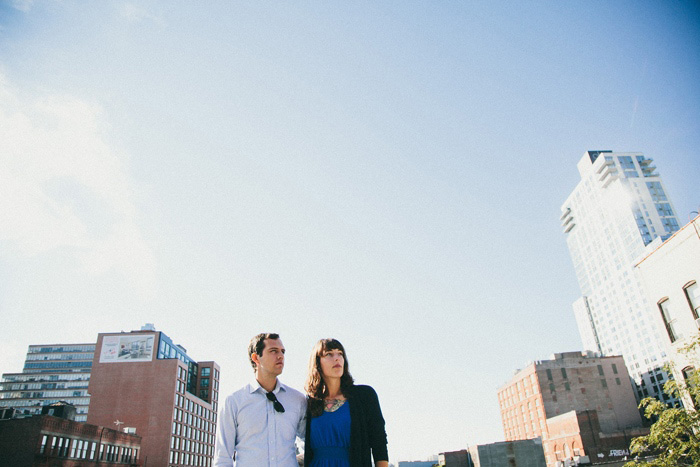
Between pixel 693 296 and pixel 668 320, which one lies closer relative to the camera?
pixel 693 296

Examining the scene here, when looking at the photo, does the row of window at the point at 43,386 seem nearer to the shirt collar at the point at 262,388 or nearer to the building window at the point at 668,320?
the building window at the point at 668,320

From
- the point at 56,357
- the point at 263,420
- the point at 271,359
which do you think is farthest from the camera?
the point at 56,357

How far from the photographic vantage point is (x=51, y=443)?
140ft

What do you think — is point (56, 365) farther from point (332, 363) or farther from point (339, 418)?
point (339, 418)

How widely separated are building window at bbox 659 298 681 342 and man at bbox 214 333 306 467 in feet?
61.8

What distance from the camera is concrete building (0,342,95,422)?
4614 inches

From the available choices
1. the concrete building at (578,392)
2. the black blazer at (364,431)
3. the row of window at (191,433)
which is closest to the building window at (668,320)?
the black blazer at (364,431)

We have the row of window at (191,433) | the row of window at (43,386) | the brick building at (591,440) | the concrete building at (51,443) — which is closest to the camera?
the concrete building at (51,443)

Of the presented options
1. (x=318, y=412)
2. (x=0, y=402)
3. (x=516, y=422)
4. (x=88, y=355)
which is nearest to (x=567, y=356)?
(x=516, y=422)

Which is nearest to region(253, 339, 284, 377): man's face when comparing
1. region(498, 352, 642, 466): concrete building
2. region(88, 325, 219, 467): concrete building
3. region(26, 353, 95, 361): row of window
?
region(498, 352, 642, 466): concrete building

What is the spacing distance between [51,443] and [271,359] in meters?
51.5

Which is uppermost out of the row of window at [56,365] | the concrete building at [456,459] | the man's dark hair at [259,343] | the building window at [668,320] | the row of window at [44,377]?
the row of window at [56,365]

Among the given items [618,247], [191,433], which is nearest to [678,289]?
[191,433]

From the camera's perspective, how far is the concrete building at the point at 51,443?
40531 mm
